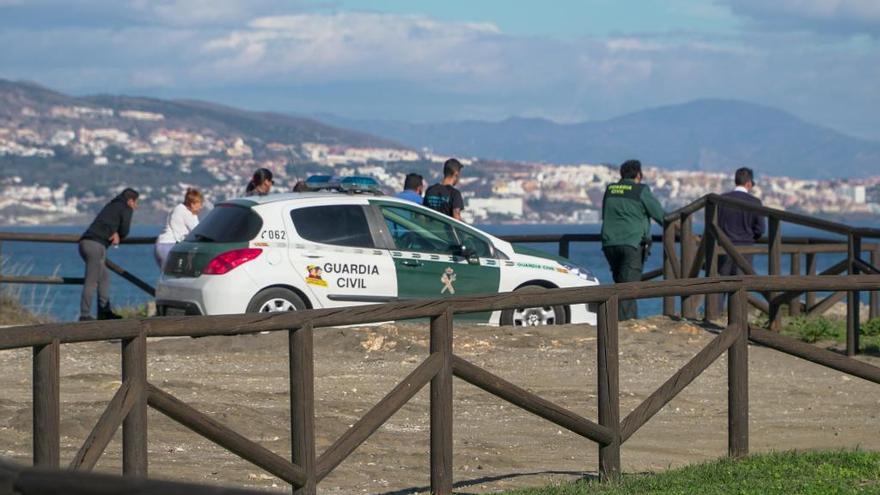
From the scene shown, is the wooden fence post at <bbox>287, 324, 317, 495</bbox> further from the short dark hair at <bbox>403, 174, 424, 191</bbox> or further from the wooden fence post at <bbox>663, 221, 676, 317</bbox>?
the short dark hair at <bbox>403, 174, 424, 191</bbox>

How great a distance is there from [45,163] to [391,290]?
156m

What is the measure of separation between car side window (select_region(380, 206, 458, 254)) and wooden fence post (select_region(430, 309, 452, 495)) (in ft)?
21.7

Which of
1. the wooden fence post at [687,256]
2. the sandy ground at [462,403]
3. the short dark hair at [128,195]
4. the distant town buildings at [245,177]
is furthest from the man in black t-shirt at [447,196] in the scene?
the distant town buildings at [245,177]

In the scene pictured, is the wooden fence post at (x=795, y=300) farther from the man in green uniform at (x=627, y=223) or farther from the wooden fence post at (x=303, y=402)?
the wooden fence post at (x=303, y=402)

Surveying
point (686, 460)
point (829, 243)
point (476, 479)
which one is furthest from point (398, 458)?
point (829, 243)

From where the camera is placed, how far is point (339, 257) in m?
14.1

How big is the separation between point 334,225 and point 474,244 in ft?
4.41

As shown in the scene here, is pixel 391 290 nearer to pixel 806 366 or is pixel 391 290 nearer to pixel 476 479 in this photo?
pixel 806 366

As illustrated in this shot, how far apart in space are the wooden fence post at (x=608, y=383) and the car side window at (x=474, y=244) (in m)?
6.31

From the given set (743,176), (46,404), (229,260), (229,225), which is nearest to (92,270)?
(229,225)

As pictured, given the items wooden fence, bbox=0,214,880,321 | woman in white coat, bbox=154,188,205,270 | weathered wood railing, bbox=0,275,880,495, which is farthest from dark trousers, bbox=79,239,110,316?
weathered wood railing, bbox=0,275,880,495

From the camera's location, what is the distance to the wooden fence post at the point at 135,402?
264 inches

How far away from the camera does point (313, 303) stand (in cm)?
1391

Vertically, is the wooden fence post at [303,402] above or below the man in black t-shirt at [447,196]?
below
